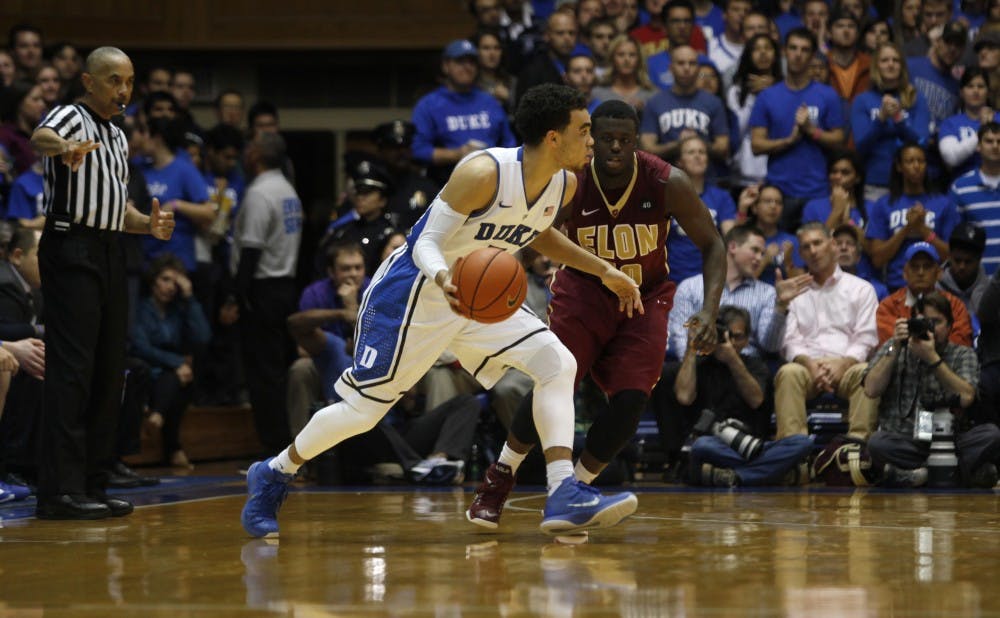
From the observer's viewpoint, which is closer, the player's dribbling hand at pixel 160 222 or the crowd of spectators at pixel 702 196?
the player's dribbling hand at pixel 160 222

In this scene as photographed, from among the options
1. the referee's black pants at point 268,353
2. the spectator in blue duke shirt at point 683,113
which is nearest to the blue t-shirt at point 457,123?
the spectator in blue duke shirt at point 683,113

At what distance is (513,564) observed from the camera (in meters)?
4.90

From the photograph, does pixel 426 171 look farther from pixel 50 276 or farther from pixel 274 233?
pixel 50 276

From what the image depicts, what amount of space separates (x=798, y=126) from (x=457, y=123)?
2.47 m

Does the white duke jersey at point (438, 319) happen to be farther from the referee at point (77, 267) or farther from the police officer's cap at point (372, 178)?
the police officer's cap at point (372, 178)

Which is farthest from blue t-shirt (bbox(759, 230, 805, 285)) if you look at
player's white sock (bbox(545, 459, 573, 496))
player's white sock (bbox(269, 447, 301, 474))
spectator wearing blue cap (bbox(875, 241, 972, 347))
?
player's white sock (bbox(269, 447, 301, 474))

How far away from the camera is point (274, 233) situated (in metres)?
10.4

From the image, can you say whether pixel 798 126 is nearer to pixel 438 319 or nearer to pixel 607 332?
pixel 607 332

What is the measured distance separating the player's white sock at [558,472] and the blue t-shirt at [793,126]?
5774 mm

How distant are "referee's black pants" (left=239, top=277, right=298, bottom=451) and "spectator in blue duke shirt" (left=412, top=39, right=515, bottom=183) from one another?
1.42 meters

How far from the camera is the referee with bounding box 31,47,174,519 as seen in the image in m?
6.57

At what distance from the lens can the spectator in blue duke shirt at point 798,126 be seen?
35.1ft

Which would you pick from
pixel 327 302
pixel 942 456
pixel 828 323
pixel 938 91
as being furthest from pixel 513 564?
pixel 938 91

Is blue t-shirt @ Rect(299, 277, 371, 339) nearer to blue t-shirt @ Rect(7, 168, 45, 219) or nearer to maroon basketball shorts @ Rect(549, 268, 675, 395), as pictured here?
blue t-shirt @ Rect(7, 168, 45, 219)
